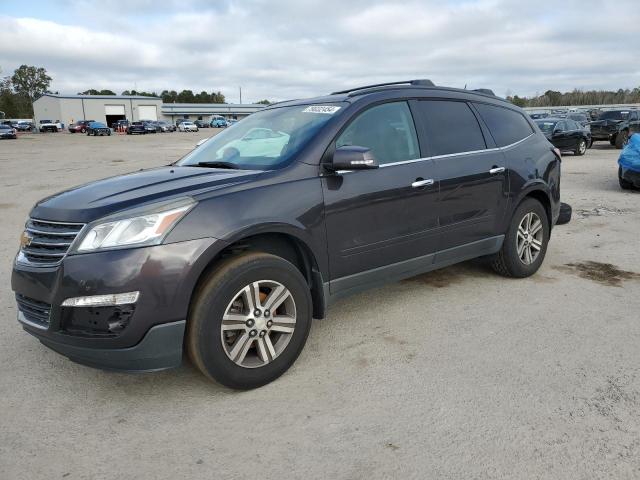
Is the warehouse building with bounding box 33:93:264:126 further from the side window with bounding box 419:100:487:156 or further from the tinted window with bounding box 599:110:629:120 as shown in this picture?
the side window with bounding box 419:100:487:156

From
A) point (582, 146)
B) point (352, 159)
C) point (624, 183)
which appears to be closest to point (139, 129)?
point (582, 146)

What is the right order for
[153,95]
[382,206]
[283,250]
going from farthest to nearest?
[153,95], [382,206], [283,250]

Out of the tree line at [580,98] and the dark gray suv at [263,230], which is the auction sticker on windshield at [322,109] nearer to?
the dark gray suv at [263,230]

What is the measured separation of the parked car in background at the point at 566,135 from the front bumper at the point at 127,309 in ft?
64.4

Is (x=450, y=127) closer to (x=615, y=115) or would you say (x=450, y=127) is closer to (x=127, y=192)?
(x=127, y=192)

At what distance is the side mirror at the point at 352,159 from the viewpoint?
3.31m

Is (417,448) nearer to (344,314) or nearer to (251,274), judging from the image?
(251,274)

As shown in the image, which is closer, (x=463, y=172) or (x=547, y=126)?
(x=463, y=172)

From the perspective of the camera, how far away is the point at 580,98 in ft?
279

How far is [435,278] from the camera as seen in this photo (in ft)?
17.3

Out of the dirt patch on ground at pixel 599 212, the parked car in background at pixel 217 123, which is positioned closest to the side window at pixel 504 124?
the dirt patch on ground at pixel 599 212

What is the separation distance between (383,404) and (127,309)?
4.89 ft

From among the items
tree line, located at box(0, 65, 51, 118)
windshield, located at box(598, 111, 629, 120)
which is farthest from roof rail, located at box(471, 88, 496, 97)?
tree line, located at box(0, 65, 51, 118)

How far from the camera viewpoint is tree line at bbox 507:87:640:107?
80.6 metres
